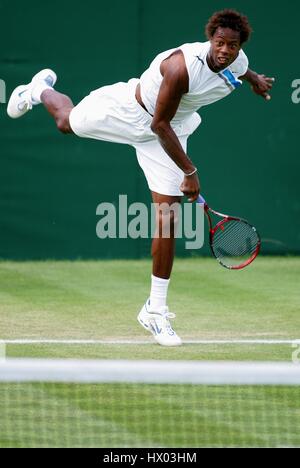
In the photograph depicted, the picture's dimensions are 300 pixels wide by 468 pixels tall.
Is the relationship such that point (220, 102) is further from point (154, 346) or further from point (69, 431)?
point (69, 431)

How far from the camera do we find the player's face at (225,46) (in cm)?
638

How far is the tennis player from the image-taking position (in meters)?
6.39

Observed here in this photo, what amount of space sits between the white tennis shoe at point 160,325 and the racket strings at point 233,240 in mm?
441

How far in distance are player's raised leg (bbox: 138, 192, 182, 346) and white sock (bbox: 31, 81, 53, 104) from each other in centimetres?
140

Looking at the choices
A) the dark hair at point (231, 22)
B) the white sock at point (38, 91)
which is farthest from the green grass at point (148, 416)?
the white sock at point (38, 91)

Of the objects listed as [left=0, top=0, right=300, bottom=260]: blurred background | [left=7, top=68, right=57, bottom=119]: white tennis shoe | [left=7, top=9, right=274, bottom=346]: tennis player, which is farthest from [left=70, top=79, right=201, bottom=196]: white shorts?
[left=0, top=0, right=300, bottom=260]: blurred background

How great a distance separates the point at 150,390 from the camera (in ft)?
18.4

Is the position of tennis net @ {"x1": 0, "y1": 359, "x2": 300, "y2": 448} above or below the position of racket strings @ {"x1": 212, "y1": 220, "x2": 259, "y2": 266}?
below

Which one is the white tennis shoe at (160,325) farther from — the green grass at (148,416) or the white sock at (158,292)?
the green grass at (148,416)

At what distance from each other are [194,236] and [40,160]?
4.92 feet

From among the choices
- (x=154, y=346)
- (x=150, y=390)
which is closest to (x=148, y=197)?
(x=154, y=346)

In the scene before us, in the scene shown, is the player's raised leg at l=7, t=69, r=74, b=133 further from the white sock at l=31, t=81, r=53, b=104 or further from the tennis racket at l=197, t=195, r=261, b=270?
the tennis racket at l=197, t=195, r=261, b=270

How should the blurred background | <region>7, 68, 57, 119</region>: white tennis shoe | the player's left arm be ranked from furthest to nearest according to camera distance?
the blurred background, <region>7, 68, 57, 119</region>: white tennis shoe, the player's left arm

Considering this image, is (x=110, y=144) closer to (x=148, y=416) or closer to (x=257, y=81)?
(x=257, y=81)
